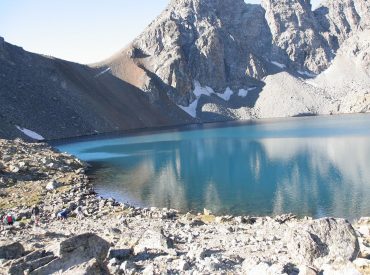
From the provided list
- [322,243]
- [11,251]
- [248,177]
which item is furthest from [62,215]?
[248,177]

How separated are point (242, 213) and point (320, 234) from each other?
72.2 feet

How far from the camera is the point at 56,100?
15375 centimetres

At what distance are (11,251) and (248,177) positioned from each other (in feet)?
143

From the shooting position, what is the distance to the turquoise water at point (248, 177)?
3988 cm

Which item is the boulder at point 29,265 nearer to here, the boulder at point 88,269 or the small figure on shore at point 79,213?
the boulder at point 88,269

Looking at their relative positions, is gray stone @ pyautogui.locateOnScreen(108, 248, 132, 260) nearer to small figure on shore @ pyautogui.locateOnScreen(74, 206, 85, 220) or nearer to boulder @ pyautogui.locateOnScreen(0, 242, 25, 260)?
boulder @ pyautogui.locateOnScreen(0, 242, 25, 260)

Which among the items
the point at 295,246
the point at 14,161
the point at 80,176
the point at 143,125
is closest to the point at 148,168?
the point at 80,176

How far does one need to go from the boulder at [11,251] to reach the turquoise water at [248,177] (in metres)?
24.8

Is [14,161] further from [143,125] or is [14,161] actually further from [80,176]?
[143,125]

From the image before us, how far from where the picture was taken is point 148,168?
6819cm

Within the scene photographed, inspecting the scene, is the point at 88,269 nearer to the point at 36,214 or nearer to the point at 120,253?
the point at 120,253

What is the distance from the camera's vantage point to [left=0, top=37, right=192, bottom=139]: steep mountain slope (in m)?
135

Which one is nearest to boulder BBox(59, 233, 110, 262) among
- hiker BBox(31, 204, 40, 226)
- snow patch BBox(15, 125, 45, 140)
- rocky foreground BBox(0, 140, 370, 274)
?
rocky foreground BBox(0, 140, 370, 274)

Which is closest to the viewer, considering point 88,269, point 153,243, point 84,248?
point 88,269
